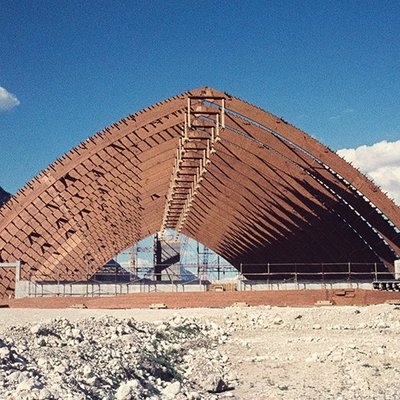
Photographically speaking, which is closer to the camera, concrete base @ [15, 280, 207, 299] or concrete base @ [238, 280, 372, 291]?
concrete base @ [238, 280, 372, 291]

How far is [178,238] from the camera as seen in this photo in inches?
2349

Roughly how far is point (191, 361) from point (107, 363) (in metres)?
3.43

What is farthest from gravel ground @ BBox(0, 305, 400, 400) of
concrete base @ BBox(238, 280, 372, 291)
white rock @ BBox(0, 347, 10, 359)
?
concrete base @ BBox(238, 280, 372, 291)

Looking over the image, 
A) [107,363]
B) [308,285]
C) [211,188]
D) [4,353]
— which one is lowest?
[107,363]

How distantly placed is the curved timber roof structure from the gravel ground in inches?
346

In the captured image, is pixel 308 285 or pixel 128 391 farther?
pixel 308 285

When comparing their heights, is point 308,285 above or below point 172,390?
above

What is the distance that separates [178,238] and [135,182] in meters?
24.0

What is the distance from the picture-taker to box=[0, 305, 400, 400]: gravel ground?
9.73 meters

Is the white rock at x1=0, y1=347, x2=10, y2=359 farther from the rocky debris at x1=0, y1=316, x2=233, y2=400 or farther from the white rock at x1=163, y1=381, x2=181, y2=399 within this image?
the white rock at x1=163, y1=381, x2=181, y2=399

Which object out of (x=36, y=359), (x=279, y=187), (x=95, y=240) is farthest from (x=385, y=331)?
(x=95, y=240)

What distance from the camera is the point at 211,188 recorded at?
35438 mm

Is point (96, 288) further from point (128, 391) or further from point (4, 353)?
point (128, 391)

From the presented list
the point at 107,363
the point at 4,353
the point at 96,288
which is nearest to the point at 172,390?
the point at 107,363
